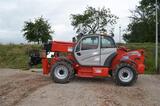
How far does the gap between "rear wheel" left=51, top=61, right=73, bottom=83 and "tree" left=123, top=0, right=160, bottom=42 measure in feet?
149

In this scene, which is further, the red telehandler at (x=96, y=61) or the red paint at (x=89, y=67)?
the red paint at (x=89, y=67)

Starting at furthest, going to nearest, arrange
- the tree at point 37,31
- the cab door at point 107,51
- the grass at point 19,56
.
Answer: the tree at point 37,31 → the grass at point 19,56 → the cab door at point 107,51

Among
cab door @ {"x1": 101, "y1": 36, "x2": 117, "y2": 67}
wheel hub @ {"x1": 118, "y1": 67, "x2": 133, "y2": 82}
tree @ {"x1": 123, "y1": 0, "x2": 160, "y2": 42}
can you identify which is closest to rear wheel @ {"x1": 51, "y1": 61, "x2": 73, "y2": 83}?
cab door @ {"x1": 101, "y1": 36, "x2": 117, "y2": 67}

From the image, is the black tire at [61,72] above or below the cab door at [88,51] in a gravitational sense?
below

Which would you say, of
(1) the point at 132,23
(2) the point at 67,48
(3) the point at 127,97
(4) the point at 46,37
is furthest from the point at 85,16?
(3) the point at 127,97

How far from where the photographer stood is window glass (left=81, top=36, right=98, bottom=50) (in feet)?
60.4

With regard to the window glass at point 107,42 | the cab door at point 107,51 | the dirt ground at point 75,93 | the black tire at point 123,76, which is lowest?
the dirt ground at point 75,93

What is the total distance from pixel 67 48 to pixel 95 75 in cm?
199

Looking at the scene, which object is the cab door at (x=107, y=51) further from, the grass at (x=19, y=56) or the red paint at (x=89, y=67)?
the grass at (x=19, y=56)

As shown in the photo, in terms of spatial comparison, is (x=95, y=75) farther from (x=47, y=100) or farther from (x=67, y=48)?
(x=47, y=100)

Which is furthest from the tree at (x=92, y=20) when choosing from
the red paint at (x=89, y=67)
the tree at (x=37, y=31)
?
the red paint at (x=89, y=67)

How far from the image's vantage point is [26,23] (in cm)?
4953

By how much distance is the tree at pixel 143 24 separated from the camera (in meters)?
63.0

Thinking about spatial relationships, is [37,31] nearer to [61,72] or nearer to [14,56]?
[14,56]
